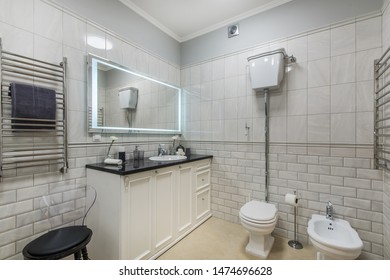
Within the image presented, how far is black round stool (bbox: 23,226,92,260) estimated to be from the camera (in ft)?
3.47

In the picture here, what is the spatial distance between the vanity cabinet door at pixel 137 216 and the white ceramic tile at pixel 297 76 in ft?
5.81

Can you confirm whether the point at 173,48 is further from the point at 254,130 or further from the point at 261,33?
the point at 254,130

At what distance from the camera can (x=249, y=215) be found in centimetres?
170

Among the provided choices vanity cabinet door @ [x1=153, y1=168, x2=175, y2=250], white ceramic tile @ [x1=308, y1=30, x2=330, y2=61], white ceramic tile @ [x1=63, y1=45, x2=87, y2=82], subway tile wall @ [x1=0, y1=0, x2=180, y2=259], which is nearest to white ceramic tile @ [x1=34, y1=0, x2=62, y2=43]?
subway tile wall @ [x1=0, y1=0, x2=180, y2=259]

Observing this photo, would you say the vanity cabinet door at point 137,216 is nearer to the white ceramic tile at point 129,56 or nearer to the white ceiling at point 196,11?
the white ceramic tile at point 129,56

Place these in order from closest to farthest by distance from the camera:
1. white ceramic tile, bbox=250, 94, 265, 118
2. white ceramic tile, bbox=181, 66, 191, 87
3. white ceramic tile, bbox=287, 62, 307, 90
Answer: white ceramic tile, bbox=287, 62, 307, 90 → white ceramic tile, bbox=250, 94, 265, 118 → white ceramic tile, bbox=181, 66, 191, 87

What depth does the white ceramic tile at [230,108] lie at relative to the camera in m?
2.38

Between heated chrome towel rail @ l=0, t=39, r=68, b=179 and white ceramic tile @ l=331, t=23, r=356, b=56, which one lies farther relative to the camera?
white ceramic tile @ l=331, t=23, r=356, b=56

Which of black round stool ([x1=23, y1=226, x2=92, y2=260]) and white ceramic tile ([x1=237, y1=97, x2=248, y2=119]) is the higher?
white ceramic tile ([x1=237, y1=97, x2=248, y2=119])

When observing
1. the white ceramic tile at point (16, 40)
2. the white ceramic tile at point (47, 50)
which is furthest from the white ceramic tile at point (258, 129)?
the white ceramic tile at point (16, 40)

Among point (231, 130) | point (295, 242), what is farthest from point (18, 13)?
point (295, 242)

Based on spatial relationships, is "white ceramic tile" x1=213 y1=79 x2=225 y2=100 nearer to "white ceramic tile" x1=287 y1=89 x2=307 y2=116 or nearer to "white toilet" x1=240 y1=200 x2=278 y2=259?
"white ceramic tile" x1=287 y1=89 x2=307 y2=116

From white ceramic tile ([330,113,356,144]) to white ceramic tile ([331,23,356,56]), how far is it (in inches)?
24.4

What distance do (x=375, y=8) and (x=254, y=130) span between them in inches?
59.4
